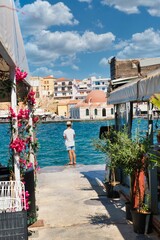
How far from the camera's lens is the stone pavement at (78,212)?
5.73m

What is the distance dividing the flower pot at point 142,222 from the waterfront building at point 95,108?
337 feet

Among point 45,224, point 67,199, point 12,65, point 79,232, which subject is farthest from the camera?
point 67,199

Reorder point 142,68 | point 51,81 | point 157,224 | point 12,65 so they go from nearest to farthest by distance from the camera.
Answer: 1. point 12,65
2. point 157,224
3. point 142,68
4. point 51,81

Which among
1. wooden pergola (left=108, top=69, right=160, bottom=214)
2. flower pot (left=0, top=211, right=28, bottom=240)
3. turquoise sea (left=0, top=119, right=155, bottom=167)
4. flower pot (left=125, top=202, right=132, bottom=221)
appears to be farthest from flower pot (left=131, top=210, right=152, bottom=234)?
flower pot (left=0, top=211, right=28, bottom=240)

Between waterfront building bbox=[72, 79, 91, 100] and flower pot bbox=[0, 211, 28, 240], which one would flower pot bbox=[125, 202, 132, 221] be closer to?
flower pot bbox=[0, 211, 28, 240]

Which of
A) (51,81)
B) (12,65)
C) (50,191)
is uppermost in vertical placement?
(51,81)

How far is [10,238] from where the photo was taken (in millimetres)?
3684

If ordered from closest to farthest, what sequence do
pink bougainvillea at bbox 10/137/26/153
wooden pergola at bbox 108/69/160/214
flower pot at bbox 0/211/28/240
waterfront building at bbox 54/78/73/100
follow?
flower pot at bbox 0/211/28/240
wooden pergola at bbox 108/69/160/214
pink bougainvillea at bbox 10/137/26/153
waterfront building at bbox 54/78/73/100

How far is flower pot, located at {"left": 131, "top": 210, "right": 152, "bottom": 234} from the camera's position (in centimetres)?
543

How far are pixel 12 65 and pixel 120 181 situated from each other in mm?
5419

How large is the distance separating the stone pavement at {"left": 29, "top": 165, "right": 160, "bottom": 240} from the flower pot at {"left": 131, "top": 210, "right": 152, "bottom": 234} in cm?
9

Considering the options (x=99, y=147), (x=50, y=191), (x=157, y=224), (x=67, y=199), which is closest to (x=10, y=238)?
(x=157, y=224)

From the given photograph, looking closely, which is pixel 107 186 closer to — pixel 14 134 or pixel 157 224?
pixel 157 224

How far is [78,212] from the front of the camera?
23.2 ft
